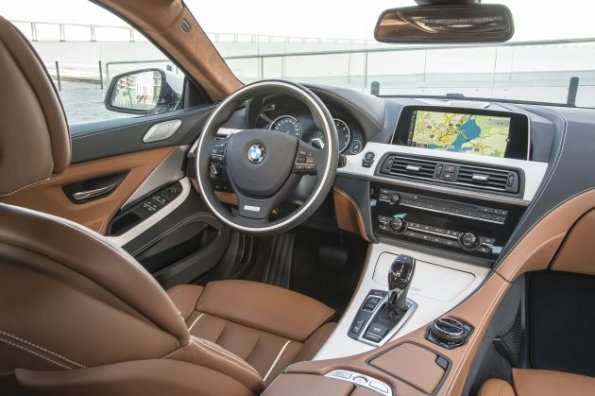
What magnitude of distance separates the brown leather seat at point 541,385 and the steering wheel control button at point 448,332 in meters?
0.16

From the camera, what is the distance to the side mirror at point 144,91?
262 centimetres

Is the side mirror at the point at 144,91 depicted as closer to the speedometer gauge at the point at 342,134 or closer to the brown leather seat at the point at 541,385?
the speedometer gauge at the point at 342,134

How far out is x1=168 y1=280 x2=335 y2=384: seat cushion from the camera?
70.0 inches

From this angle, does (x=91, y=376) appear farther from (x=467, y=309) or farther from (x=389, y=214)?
(x=389, y=214)

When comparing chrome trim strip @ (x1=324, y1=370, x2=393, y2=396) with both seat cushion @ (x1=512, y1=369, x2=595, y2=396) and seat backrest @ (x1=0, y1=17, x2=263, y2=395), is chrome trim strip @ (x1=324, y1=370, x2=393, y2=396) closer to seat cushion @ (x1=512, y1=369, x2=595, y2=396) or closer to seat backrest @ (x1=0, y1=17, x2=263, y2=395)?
seat cushion @ (x1=512, y1=369, x2=595, y2=396)

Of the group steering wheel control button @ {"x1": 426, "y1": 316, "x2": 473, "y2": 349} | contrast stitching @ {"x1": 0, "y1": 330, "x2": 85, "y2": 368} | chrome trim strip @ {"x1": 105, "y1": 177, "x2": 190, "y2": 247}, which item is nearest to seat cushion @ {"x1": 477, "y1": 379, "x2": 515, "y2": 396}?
steering wheel control button @ {"x1": 426, "y1": 316, "x2": 473, "y2": 349}

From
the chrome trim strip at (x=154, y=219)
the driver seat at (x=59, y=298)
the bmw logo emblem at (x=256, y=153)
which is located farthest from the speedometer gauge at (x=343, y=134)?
the driver seat at (x=59, y=298)

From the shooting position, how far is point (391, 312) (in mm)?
1729

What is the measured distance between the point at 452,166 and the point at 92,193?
4.88ft

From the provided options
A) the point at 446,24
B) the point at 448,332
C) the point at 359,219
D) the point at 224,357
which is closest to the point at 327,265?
the point at 359,219

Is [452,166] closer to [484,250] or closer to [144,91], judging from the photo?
[484,250]

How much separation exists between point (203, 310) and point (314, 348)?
0.51 m

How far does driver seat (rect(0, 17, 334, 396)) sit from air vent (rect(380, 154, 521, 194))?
1.37m

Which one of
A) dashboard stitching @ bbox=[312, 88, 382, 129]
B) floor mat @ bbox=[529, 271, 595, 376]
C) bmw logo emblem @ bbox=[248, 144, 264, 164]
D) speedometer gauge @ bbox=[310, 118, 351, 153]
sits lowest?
floor mat @ bbox=[529, 271, 595, 376]
